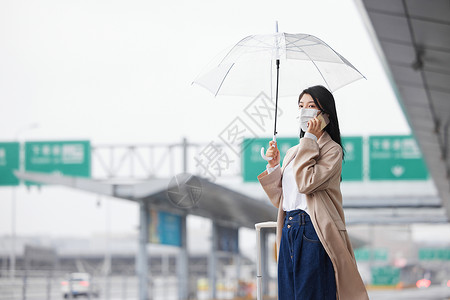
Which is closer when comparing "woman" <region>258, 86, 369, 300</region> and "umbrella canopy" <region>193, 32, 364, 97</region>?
"woman" <region>258, 86, 369, 300</region>

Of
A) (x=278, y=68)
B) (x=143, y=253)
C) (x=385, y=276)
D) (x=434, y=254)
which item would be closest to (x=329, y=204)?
(x=278, y=68)

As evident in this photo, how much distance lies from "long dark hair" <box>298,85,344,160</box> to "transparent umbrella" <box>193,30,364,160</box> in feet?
2.72

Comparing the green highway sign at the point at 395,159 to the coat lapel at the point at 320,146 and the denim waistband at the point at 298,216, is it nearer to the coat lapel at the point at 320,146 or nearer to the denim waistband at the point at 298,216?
the coat lapel at the point at 320,146

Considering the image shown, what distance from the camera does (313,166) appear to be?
370cm

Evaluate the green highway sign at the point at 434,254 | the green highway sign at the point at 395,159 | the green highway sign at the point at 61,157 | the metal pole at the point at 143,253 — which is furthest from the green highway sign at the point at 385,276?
the metal pole at the point at 143,253

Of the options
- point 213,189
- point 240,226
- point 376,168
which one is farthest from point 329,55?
point 240,226

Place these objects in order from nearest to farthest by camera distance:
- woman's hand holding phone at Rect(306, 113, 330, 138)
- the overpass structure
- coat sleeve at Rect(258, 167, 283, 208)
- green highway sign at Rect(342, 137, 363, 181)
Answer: woman's hand holding phone at Rect(306, 113, 330, 138), coat sleeve at Rect(258, 167, 283, 208), the overpass structure, green highway sign at Rect(342, 137, 363, 181)

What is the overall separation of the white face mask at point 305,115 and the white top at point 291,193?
0.06 meters

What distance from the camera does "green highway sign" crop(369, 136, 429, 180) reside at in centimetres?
2736

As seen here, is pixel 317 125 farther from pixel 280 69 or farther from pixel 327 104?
pixel 280 69

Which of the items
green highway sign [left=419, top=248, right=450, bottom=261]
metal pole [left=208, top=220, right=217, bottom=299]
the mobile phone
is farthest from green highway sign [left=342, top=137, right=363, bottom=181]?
green highway sign [left=419, top=248, right=450, bottom=261]

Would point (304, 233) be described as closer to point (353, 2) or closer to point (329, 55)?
point (329, 55)

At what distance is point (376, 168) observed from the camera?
1091 inches

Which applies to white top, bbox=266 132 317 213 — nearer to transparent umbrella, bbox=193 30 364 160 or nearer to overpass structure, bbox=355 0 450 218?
transparent umbrella, bbox=193 30 364 160
